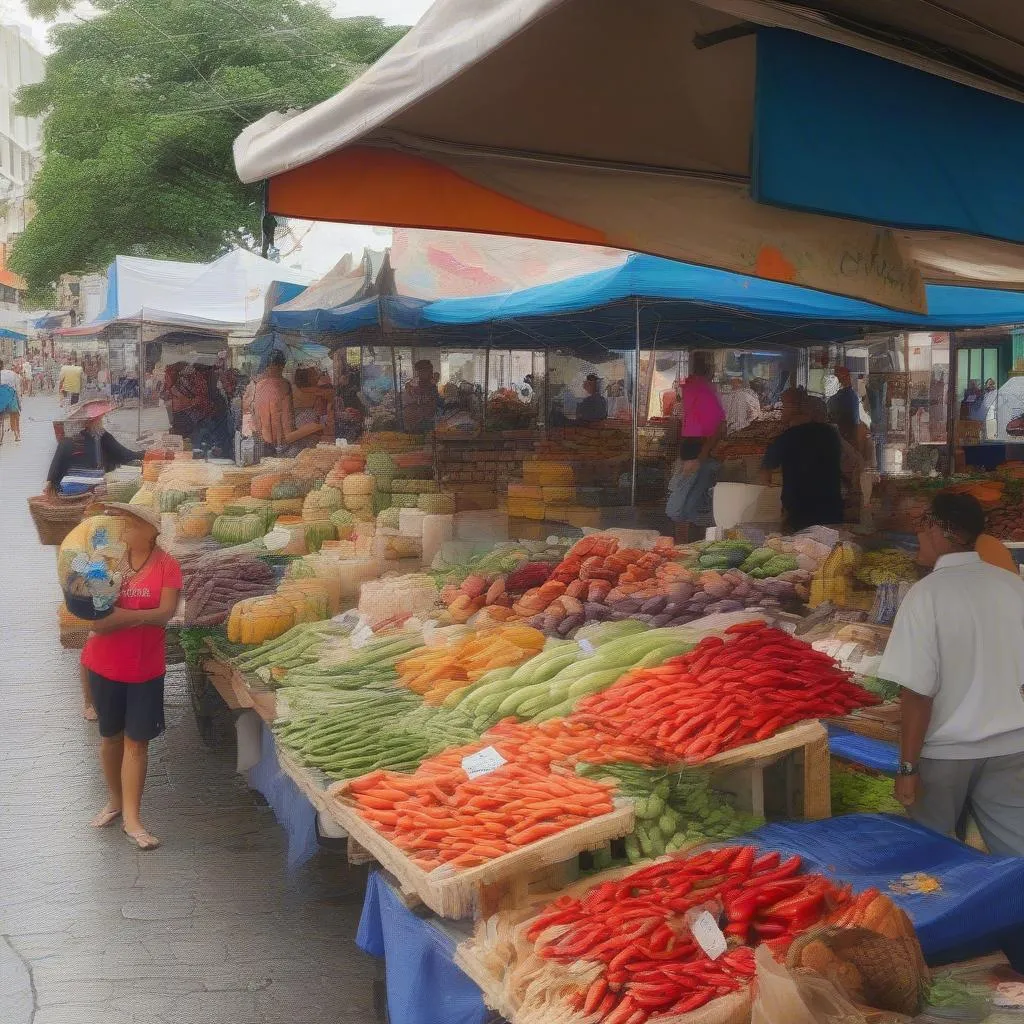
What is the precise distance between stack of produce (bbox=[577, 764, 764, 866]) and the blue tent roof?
3.37m

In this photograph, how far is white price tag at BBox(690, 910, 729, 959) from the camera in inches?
111

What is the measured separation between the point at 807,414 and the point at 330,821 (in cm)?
613

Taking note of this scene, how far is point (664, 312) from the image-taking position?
11.5m

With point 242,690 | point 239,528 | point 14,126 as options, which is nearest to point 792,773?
point 242,690

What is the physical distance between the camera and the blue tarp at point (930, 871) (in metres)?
3.01

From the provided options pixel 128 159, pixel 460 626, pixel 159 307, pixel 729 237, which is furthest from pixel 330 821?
pixel 128 159

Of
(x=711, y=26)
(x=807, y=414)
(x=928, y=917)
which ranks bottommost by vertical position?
(x=928, y=917)

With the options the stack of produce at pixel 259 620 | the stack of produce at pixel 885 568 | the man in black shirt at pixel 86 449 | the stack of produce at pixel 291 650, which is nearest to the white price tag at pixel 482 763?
the stack of produce at pixel 291 650

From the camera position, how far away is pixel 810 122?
95.7 inches

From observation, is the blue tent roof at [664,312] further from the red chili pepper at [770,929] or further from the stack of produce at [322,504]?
the red chili pepper at [770,929]

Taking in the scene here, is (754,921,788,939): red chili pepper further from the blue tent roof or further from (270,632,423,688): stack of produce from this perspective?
the blue tent roof

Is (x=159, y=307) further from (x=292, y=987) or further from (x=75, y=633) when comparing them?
(x=292, y=987)

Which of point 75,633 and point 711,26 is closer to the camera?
Answer: point 711,26

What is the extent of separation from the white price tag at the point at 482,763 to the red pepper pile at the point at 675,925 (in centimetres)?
64
